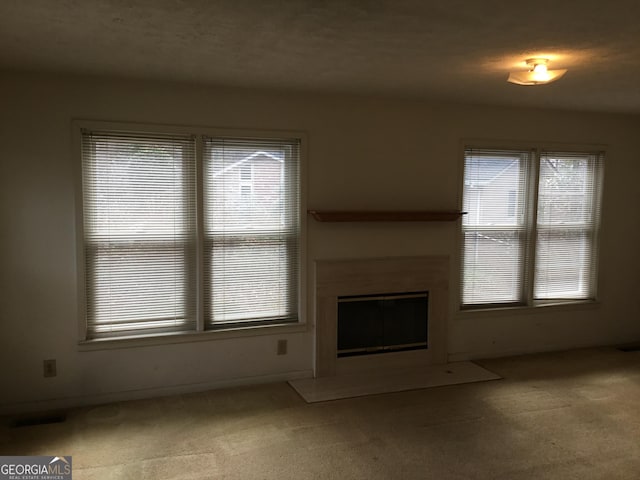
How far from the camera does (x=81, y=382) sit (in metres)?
3.64

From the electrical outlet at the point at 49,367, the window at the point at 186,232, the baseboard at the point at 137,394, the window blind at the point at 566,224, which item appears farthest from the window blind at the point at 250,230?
the window blind at the point at 566,224

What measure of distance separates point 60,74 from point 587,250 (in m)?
4.73

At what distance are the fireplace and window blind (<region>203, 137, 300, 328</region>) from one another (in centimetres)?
29

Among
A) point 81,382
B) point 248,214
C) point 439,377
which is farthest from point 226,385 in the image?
point 439,377

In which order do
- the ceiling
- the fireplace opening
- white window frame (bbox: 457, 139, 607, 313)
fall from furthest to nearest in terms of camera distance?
white window frame (bbox: 457, 139, 607, 313) < the fireplace opening < the ceiling

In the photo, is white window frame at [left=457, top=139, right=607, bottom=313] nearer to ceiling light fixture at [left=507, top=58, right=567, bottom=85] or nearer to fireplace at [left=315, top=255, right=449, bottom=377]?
fireplace at [left=315, top=255, right=449, bottom=377]

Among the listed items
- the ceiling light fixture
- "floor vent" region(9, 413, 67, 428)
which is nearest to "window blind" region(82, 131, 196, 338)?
"floor vent" region(9, 413, 67, 428)

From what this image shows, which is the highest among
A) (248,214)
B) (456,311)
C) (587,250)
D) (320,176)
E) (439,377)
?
(320,176)

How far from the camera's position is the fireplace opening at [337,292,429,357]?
431 centimetres

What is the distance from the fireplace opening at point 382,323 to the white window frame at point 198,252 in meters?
0.36

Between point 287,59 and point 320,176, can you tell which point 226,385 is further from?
point 287,59

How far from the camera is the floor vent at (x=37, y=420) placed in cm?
333

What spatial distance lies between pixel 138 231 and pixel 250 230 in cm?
81

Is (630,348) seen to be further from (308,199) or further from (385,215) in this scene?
(308,199)
